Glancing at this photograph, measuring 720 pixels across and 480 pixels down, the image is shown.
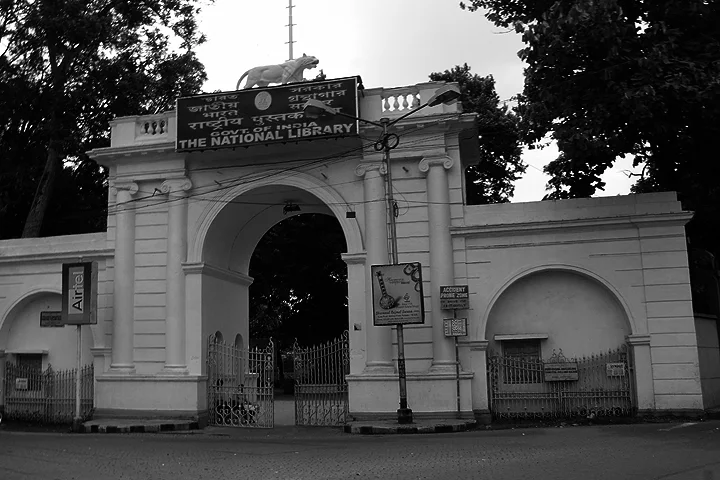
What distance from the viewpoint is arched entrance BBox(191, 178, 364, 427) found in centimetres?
1792

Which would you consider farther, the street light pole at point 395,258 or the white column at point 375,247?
the white column at point 375,247

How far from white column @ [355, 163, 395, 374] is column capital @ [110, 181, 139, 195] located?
19.0 ft

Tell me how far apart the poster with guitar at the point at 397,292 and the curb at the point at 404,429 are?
2196mm

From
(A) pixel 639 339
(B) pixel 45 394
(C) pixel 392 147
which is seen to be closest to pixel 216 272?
(B) pixel 45 394

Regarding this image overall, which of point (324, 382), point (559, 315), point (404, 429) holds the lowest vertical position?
point (404, 429)

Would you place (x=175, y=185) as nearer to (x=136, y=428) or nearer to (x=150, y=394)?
(x=150, y=394)

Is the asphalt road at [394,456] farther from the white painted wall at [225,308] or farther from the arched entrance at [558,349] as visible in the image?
the white painted wall at [225,308]

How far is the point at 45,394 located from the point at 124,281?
3.76 meters

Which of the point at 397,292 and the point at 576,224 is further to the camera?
the point at 576,224

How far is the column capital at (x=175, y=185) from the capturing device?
18.6 metres

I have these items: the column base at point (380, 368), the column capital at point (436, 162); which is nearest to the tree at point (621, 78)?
the column capital at point (436, 162)

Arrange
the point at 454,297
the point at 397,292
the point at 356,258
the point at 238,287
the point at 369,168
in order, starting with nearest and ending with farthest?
1. the point at 397,292
2. the point at 454,297
3. the point at 356,258
4. the point at 369,168
5. the point at 238,287

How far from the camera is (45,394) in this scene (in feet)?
62.6

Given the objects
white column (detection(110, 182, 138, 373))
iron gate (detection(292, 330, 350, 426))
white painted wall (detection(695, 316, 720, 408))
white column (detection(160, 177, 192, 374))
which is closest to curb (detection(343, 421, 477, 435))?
iron gate (detection(292, 330, 350, 426))
